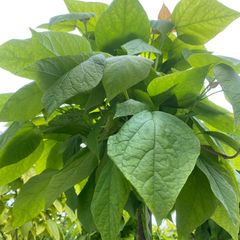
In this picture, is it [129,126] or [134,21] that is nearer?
[129,126]

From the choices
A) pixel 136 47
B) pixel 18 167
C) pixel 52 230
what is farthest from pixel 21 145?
pixel 52 230

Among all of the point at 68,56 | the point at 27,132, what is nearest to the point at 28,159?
the point at 27,132

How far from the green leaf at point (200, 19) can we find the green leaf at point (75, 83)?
0.16 m

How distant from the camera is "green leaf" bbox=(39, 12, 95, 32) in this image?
1.28ft

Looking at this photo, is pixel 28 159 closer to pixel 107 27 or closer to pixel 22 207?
pixel 22 207

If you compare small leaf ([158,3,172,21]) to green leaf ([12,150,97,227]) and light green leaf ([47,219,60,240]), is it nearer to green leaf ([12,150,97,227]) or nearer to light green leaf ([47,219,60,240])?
green leaf ([12,150,97,227])

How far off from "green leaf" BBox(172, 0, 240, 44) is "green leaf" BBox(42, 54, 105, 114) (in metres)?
0.16

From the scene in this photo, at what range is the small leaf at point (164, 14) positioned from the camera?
460 millimetres

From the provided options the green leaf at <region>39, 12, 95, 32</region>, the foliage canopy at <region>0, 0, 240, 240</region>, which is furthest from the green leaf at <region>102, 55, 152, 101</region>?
the green leaf at <region>39, 12, 95, 32</region>

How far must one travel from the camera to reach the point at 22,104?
1.16 ft

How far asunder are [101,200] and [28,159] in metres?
0.14

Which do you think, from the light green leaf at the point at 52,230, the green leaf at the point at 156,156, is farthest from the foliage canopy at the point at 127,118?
the light green leaf at the point at 52,230

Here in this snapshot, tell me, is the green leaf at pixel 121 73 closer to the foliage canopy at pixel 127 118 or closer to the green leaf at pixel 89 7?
the foliage canopy at pixel 127 118

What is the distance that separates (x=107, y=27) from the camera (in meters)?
0.38
